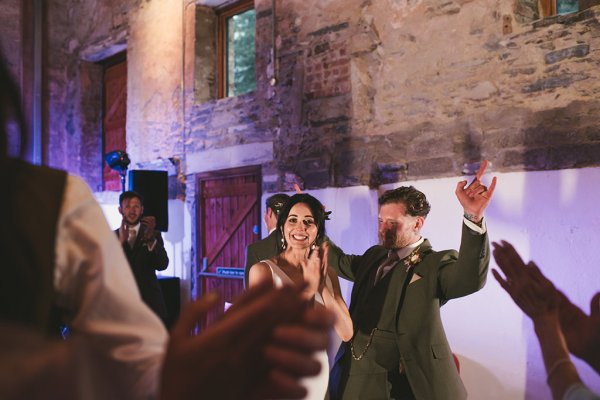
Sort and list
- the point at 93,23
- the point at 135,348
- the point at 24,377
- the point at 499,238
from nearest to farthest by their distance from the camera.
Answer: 1. the point at 24,377
2. the point at 135,348
3. the point at 499,238
4. the point at 93,23

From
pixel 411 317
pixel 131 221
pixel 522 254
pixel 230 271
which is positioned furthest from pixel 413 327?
pixel 230 271

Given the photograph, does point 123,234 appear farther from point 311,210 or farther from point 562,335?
point 562,335

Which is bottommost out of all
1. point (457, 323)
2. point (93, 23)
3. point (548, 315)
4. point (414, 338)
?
point (457, 323)

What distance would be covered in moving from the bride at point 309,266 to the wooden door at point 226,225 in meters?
2.94

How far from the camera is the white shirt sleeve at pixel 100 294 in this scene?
0.76 m

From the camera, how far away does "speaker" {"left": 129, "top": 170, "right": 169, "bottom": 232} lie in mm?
6652

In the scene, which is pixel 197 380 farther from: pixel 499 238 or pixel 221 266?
pixel 221 266

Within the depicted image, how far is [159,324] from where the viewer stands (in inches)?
33.4

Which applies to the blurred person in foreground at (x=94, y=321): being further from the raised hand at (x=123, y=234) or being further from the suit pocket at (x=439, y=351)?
the raised hand at (x=123, y=234)

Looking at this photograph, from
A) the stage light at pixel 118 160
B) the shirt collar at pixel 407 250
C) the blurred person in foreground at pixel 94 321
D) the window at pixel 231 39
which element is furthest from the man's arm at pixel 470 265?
the stage light at pixel 118 160

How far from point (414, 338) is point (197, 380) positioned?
214cm

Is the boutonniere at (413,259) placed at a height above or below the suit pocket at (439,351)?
above

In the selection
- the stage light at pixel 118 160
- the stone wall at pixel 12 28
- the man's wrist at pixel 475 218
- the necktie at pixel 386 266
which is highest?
the stone wall at pixel 12 28

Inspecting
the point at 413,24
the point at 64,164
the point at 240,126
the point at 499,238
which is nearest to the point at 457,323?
the point at 499,238
